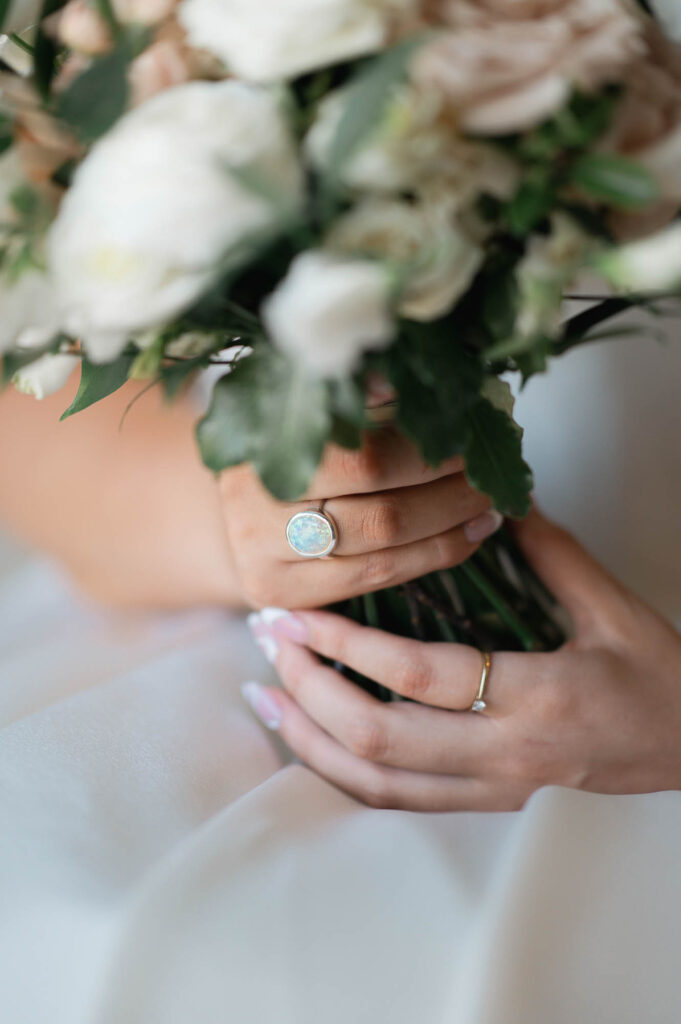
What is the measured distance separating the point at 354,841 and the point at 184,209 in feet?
1.59

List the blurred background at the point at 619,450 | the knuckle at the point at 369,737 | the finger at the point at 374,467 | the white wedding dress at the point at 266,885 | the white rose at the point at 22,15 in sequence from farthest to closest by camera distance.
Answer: the blurred background at the point at 619,450 < the knuckle at the point at 369,737 < the finger at the point at 374,467 < the white wedding dress at the point at 266,885 < the white rose at the point at 22,15

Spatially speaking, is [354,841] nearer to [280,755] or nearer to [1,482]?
[280,755]

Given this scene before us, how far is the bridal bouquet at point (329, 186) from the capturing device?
28cm

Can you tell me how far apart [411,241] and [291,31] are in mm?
81

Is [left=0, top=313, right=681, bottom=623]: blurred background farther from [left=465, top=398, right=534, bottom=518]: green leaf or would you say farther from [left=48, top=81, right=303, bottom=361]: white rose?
[left=48, top=81, right=303, bottom=361]: white rose

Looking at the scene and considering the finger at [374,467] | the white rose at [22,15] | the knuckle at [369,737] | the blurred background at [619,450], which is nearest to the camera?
the white rose at [22,15]

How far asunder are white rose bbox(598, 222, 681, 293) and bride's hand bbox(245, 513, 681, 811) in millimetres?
413

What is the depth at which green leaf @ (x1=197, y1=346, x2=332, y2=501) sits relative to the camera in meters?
0.33

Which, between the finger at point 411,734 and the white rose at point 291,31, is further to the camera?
the finger at point 411,734

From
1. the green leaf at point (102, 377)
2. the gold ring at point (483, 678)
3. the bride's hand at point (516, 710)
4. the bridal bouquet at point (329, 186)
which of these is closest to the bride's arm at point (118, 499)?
the bride's hand at point (516, 710)

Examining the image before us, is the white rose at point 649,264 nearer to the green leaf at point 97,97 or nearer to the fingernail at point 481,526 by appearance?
the green leaf at point 97,97

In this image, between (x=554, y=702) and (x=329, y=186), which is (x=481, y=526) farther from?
(x=329, y=186)

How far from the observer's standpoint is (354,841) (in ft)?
1.99

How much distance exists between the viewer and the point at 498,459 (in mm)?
440
